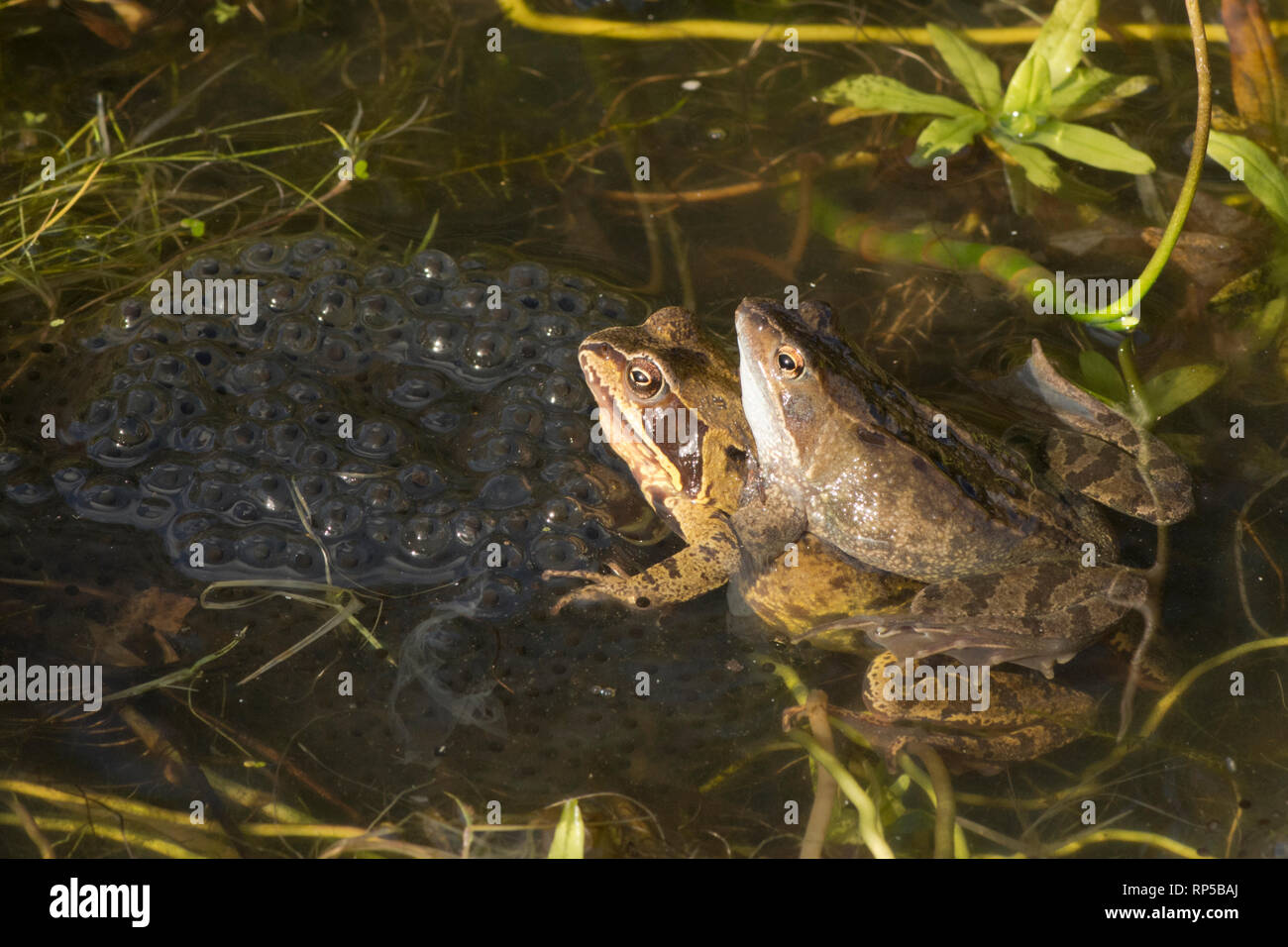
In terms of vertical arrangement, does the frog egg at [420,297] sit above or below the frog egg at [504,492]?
above

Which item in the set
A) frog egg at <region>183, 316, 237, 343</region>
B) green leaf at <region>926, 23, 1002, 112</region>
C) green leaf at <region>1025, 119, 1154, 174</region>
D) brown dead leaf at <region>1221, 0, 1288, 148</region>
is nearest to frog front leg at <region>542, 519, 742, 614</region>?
frog egg at <region>183, 316, 237, 343</region>

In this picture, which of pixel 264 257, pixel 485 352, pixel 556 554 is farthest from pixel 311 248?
pixel 556 554

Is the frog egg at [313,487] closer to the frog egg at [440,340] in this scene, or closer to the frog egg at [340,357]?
the frog egg at [340,357]

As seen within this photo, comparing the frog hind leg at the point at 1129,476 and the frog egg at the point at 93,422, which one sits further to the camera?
the frog egg at the point at 93,422

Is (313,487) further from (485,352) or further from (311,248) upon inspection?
(311,248)

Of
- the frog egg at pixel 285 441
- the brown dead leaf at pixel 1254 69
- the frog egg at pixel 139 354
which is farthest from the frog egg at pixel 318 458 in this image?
the brown dead leaf at pixel 1254 69
